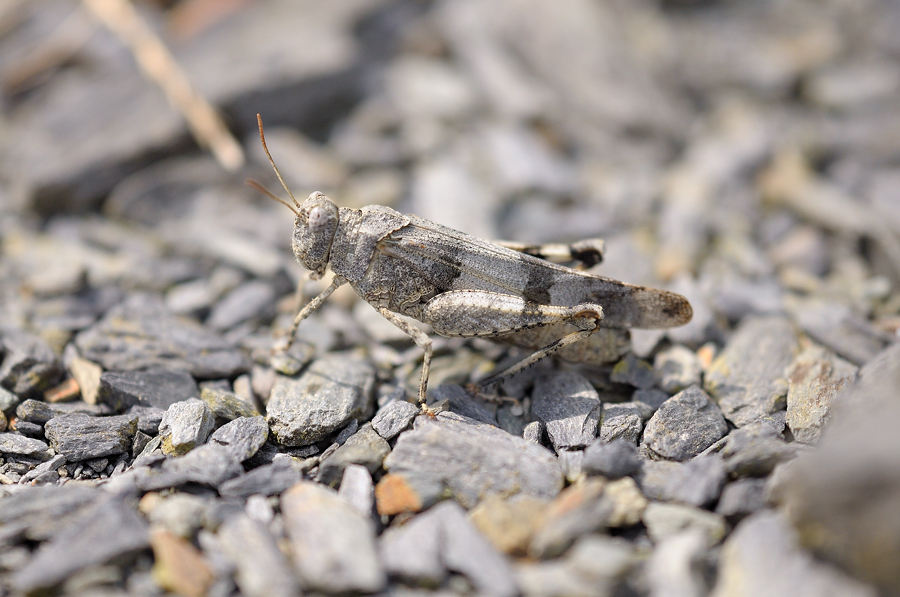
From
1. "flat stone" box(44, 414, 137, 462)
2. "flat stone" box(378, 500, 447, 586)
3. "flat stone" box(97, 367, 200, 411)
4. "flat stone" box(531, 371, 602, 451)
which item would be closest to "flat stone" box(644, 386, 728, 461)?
"flat stone" box(531, 371, 602, 451)

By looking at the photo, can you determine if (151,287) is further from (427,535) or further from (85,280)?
(427,535)

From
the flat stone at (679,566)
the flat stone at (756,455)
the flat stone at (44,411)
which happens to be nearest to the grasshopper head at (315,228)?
the flat stone at (44,411)

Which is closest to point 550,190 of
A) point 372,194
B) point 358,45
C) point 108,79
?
point 372,194

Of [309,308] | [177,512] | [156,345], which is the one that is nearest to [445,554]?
[177,512]

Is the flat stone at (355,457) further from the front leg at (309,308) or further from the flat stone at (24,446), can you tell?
the flat stone at (24,446)

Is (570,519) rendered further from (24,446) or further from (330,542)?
(24,446)
